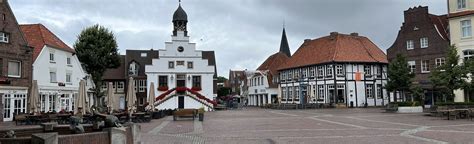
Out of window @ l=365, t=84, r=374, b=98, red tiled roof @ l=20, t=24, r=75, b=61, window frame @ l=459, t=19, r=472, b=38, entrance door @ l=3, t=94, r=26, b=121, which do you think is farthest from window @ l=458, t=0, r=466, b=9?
entrance door @ l=3, t=94, r=26, b=121

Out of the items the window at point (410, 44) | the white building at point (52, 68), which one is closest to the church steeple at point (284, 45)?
the window at point (410, 44)

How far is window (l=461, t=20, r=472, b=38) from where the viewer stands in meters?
37.2

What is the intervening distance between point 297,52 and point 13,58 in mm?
42151

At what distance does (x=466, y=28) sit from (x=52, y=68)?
35259 millimetres

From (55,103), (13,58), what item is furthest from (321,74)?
(13,58)

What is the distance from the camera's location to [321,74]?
55.5m

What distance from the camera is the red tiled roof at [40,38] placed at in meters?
36.2

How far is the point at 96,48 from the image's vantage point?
43219 mm

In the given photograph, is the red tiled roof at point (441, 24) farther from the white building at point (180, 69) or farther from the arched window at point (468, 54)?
the white building at point (180, 69)

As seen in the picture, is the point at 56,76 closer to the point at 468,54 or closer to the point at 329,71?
the point at 329,71

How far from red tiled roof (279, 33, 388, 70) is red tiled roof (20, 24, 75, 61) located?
99.3ft

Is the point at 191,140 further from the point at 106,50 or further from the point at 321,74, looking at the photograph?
the point at 321,74

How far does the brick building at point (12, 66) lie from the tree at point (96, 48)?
10.4 m

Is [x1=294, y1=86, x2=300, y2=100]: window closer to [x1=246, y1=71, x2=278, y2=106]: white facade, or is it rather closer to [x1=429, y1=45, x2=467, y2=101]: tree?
[x1=246, y1=71, x2=278, y2=106]: white facade
